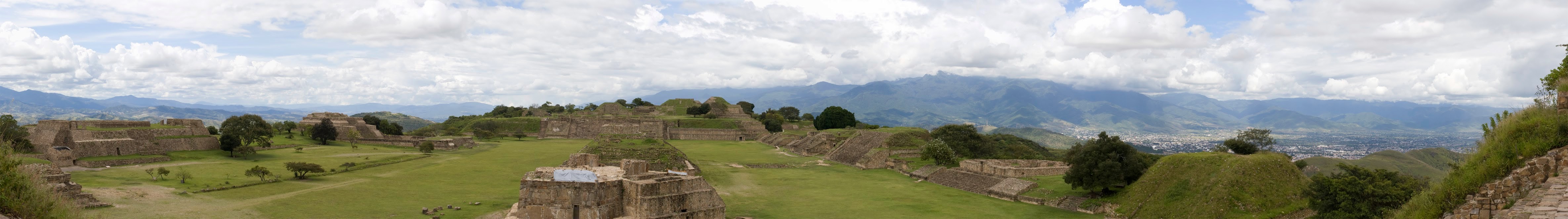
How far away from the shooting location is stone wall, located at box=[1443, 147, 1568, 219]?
966 centimetres

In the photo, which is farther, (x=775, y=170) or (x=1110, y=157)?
(x=775, y=170)

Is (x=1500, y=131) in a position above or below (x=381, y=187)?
above

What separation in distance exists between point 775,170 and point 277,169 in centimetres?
2656

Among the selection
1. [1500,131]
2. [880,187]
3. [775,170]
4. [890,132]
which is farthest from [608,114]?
[1500,131]

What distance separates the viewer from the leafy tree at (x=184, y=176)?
3005cm

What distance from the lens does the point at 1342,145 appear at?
442 feet

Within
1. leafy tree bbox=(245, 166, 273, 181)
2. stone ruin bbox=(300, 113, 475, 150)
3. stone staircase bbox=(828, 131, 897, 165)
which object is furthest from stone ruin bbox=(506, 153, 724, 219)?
stone ruin bbox=(300, 113, 475, 150)

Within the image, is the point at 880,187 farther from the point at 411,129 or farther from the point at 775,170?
the point at 411,129

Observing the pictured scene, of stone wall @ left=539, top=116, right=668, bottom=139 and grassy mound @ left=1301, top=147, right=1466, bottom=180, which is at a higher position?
stone wall @ left=539, top=116, right=668, bottom=139

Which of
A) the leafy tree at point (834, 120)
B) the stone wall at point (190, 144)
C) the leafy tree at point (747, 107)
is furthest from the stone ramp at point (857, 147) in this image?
the leafy tree at point (747, 107)

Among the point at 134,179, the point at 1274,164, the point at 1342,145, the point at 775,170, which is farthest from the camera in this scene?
the point at 1342,145

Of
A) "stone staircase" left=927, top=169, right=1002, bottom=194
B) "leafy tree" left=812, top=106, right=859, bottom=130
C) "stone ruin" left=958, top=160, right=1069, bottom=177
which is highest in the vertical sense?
"leafy tree" left=812, top=106, right=859, bottom=130

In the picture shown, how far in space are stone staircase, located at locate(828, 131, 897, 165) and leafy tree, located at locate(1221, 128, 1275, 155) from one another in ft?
80.5

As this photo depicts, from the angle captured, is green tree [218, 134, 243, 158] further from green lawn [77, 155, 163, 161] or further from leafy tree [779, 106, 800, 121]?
leafy tree [779, 106, 800, 121]
